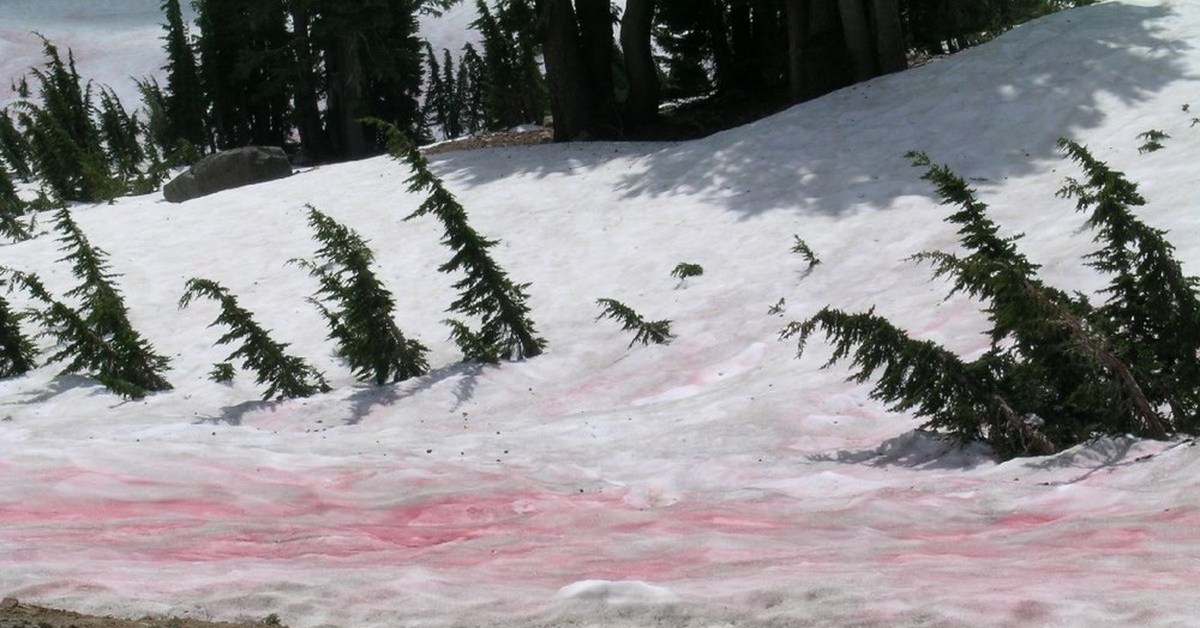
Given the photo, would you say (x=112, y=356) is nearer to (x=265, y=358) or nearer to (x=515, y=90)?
(x=265, y=358)

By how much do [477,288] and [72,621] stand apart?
29.4 ft

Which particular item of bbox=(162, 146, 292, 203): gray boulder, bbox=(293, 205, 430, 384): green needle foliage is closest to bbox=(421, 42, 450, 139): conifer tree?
bbox=(162, 146, 292, 203): gray boulder

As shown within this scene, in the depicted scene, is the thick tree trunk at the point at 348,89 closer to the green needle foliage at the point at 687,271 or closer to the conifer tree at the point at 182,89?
the conifer tree at the point at 182,89

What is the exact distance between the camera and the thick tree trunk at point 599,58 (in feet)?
82.3

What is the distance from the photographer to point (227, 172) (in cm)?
2473

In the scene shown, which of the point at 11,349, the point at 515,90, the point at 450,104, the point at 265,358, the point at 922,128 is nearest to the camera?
the point at 265,358

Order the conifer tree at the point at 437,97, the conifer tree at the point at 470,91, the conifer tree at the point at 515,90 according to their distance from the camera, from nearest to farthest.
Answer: the conifer tree at the point at 515,90 < the conifer tree at the point at 470,91 < the conifer tree at the point at 437,97

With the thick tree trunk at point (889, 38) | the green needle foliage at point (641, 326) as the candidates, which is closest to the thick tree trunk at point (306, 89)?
the thick tree trunk at point (889, 38)

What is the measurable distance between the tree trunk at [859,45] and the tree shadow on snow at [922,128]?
1.08 meters

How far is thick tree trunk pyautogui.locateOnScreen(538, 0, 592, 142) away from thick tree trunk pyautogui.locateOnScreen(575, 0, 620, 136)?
0.22 metres

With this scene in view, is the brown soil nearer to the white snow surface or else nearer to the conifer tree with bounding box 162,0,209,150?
the white snow surface

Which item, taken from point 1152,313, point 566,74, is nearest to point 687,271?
point 1152,313

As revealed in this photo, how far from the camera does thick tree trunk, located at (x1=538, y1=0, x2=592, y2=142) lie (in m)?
24.5

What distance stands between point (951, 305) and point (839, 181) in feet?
18.4
